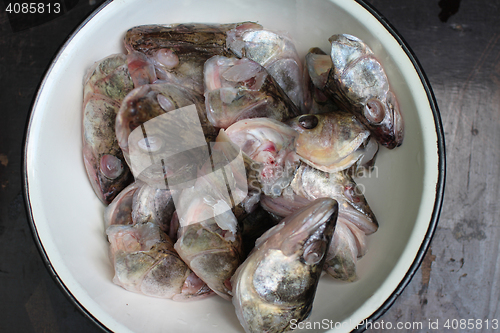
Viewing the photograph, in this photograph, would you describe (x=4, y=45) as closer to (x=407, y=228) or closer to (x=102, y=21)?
(x=102, y=21)

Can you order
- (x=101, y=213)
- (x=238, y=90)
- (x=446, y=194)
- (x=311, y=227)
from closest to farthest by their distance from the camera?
(x=311, y=227) → (x=238, y=90) → (x=101, y=213) → (x=446, y=194)

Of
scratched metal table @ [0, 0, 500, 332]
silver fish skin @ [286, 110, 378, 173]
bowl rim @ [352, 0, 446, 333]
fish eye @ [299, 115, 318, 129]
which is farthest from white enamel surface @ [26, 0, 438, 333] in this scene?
scratched metal table @ [0, 0, 500, 332]

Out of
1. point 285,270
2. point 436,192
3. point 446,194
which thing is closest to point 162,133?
point 285,270

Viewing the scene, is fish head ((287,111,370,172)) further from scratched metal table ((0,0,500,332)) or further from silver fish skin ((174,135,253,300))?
scratched metal table ((0,0,500,332))

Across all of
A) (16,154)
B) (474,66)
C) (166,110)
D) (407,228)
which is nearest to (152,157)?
(166,110)

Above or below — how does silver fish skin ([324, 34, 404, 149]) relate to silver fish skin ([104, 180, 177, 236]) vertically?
above

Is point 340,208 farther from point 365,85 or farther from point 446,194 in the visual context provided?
point 446,194
